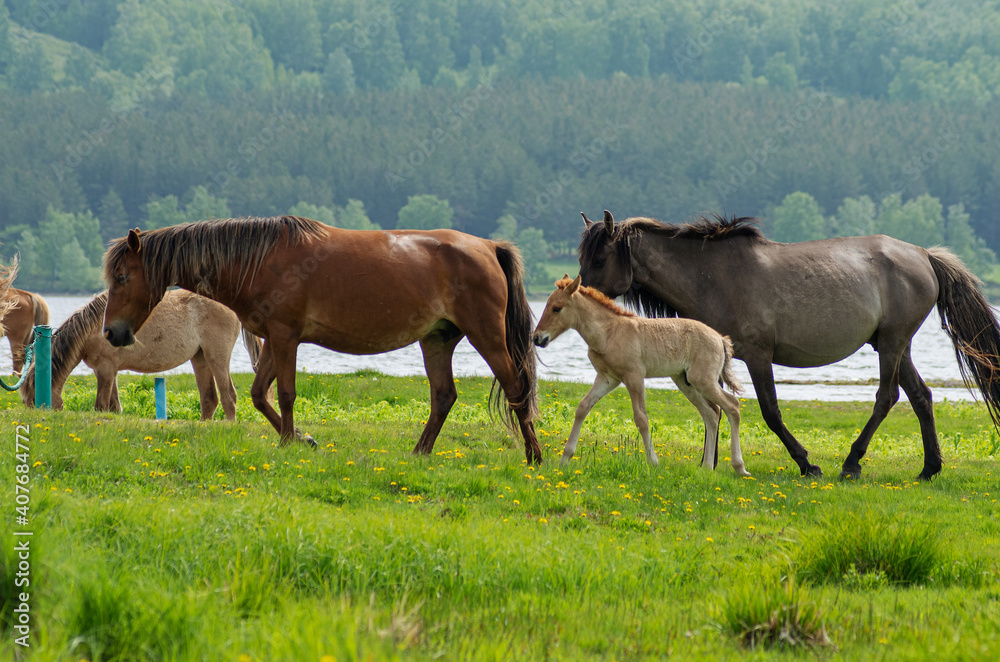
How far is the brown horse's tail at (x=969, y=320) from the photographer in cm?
1007

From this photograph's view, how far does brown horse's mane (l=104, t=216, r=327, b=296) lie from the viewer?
8.42 metres

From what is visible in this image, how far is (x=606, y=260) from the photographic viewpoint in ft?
31.1

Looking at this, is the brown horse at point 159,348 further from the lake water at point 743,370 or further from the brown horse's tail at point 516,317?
the lake water at point 743,370

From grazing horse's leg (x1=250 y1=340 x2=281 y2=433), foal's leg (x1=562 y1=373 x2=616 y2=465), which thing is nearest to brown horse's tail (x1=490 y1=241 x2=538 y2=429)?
foal's leg (x1=562 y1=373 x2=616 y2=465)

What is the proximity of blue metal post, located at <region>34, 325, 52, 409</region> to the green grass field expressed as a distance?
1986mm

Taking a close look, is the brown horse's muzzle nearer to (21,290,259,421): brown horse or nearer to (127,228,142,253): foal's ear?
(127,228,142,253): foal's ear

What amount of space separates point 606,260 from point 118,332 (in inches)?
207

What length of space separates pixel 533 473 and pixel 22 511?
14.3 feet

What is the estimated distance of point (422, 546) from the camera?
5047 mm

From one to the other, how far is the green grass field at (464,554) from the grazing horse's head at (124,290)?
3.47ft

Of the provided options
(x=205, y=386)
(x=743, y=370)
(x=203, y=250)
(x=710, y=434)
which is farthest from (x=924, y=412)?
(x=743, y=370)

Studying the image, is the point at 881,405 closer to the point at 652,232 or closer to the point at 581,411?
the point at 652,232

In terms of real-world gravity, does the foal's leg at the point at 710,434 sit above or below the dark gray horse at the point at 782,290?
below

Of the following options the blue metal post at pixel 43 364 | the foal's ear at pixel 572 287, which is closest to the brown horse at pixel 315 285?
the foal's ear at pixel 572 287
